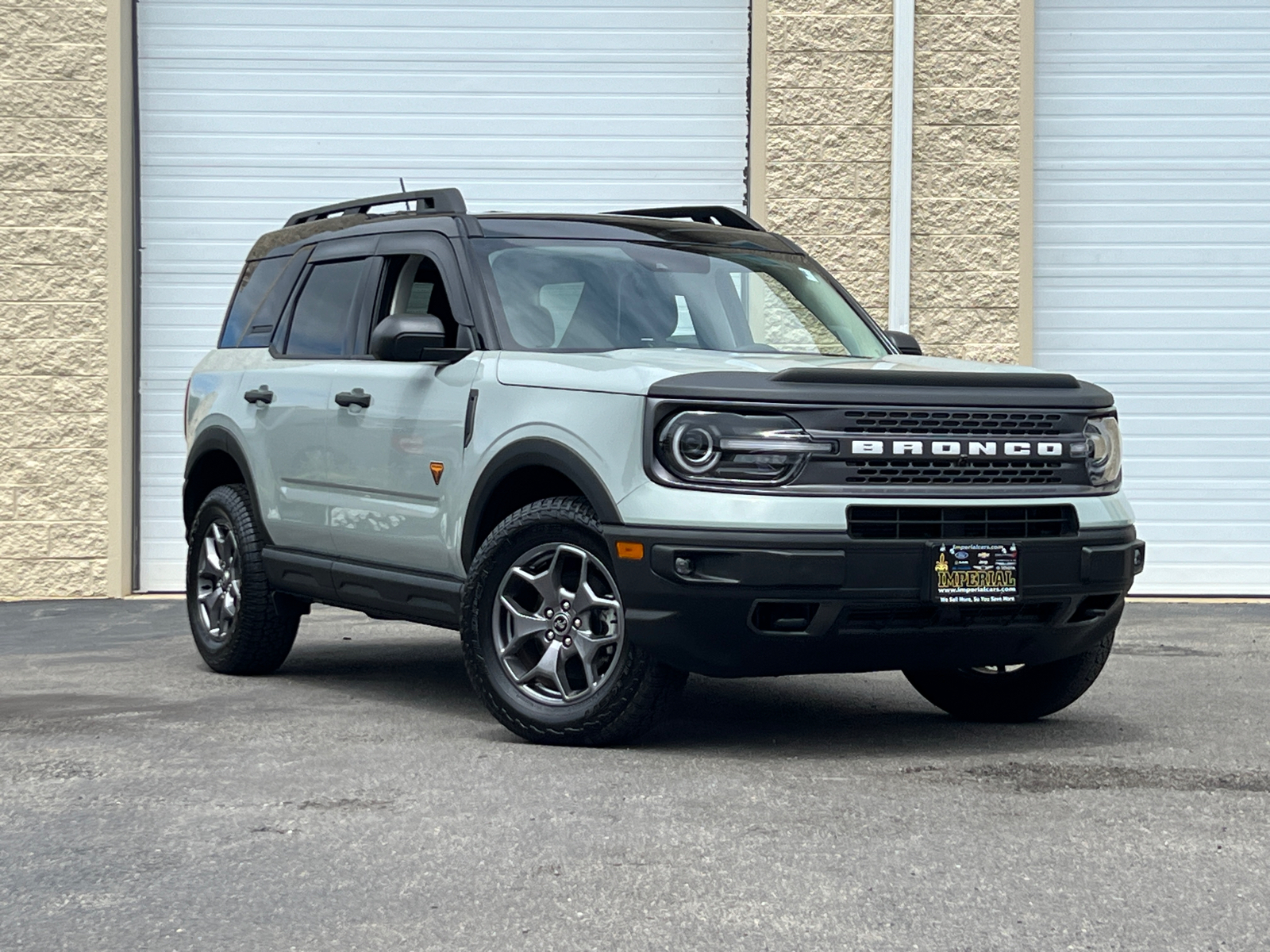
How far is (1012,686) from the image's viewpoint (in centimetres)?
690

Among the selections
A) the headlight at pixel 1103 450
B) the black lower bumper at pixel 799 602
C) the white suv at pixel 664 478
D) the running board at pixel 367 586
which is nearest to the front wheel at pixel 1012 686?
the white suv at pixel 664 478

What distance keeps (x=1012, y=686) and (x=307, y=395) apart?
124 inches

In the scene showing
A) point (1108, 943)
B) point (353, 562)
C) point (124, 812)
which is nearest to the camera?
point (1108, 943)

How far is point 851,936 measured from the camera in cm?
389

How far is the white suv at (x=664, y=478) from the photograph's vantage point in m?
5.77

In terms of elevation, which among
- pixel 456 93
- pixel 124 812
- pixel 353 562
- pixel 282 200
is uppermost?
pixel 456 93

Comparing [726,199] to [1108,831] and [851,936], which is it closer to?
[1108,831]

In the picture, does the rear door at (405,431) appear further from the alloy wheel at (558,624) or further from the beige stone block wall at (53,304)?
the beige stone block wall at (53,304)

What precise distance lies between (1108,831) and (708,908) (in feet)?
4.38

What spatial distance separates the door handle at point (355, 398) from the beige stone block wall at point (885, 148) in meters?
6.13

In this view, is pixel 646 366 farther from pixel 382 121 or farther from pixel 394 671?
pixel 382 121

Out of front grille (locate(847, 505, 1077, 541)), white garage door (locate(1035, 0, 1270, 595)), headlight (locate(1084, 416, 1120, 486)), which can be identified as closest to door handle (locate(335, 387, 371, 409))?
front grille (locate(847, 505, 1077, 541))

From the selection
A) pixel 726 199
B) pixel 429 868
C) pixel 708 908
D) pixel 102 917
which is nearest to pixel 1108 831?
pixel 708 908

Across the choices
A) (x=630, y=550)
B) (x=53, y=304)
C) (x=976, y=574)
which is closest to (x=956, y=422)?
(x=976, y=574)
